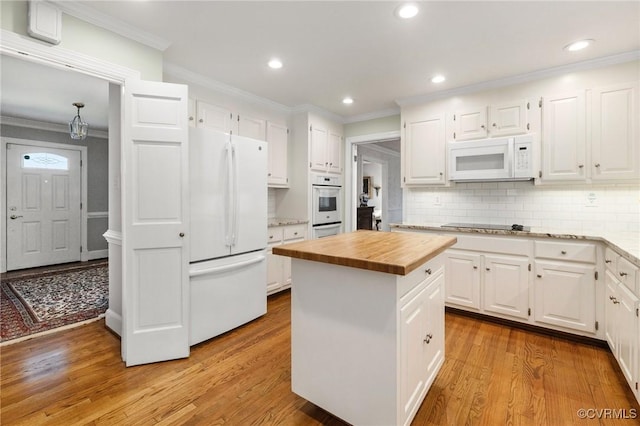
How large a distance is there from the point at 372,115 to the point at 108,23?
3.22m

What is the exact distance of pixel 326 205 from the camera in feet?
14.3

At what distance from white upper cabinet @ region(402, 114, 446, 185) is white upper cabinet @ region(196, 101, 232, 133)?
2142 mm

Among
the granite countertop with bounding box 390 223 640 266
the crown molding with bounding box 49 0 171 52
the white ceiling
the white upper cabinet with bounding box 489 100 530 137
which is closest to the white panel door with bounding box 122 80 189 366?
the crown molding with bounding box 49 0 171 52

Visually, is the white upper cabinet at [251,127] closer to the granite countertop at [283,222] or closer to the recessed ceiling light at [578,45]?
the granite countertop at [283,222]

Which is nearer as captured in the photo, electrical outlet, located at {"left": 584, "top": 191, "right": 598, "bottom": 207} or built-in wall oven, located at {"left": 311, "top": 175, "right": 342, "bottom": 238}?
electrical outlet, located at {"left": 584, "top": 191, "right": 598, "bottom": 207}

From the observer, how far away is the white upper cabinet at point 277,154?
395 centimetres

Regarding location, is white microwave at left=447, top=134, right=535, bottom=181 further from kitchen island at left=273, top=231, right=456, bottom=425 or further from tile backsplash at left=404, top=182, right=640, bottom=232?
kitchen island at left=273, top=231, right=456, bottom=425

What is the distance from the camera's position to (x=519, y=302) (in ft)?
9.09

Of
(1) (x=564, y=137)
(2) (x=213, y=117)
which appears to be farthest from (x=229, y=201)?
(1) (x=564, y=137)

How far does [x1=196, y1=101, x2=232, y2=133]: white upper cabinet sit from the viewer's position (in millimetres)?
3164

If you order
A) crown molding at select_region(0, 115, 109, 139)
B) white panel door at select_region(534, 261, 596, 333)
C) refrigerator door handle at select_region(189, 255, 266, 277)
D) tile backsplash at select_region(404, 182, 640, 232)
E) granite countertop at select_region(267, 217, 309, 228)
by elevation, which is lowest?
white panel door at select_region(534, 261, 596, 333)

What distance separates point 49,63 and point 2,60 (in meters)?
1.82

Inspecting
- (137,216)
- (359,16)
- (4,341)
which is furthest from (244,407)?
(359,16)

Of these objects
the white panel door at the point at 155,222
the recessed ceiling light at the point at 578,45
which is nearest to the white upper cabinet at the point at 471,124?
the recessed ceiling light at the point at 578,45
